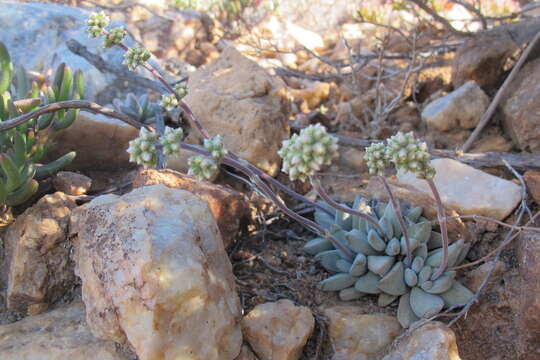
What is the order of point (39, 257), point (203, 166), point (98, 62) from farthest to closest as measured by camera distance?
point (98, 62) < point (39, 257) < point (203, 166)

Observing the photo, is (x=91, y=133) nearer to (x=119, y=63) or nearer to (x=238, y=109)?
(x=238, y=109)

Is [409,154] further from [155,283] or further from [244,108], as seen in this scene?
[244,108]

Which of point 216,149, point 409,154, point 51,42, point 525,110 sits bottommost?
point 51,42

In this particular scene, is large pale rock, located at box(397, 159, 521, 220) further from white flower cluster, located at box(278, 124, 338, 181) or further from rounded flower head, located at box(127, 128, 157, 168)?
rounded flower head, located at box(127, 128, 157, 168)

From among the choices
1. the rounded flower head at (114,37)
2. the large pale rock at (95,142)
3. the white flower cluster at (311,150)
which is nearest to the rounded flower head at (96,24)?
the rounded flower head at (114,37)

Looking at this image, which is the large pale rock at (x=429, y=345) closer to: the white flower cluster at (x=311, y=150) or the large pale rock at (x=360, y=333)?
the large pale rock at (x=360, y=333)

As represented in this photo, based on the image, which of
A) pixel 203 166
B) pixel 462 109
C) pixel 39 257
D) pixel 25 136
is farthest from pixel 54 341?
pixel 462 109

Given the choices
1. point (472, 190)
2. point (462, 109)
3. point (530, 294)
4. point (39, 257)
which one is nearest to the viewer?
point (530, 294)
